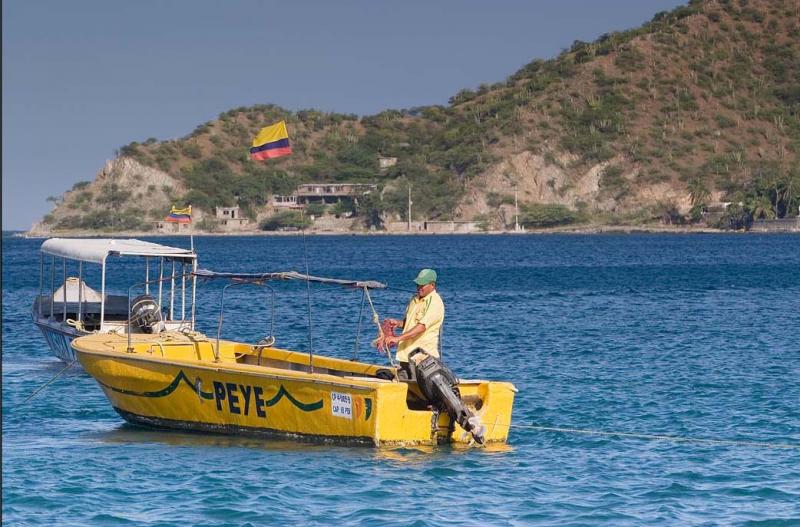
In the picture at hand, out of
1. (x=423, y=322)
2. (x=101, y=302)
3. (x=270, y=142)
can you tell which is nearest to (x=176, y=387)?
(x=423, y=322)

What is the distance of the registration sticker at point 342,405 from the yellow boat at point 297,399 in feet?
0.04

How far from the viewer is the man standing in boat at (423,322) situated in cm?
1648

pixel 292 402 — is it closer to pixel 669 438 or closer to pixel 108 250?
pixel 669 438

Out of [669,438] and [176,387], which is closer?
[669,438]

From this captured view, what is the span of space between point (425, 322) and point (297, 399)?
78.1 inches

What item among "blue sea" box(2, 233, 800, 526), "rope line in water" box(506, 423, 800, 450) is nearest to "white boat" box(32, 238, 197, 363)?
"blue sea" box(2, 233, 800, 526)

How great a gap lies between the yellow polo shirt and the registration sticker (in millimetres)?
1076

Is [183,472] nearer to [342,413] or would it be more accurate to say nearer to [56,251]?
[342,413]

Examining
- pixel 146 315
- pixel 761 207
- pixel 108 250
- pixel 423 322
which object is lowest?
pixel 146 315

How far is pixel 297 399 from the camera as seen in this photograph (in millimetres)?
16672

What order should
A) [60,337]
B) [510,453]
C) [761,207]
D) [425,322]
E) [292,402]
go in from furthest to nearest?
[761,207] < [60,337] < [292,402] < [510,453] < [425,322]

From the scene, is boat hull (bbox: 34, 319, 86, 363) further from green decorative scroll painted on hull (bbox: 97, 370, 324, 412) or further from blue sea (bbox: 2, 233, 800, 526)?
green decorative scroll painted on hull (bbox: 97, 370, 324, 412)

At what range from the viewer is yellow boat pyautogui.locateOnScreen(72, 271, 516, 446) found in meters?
16.1

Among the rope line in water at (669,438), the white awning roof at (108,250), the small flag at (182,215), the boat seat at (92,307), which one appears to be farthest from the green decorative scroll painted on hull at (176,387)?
the small flag at (182,215)
